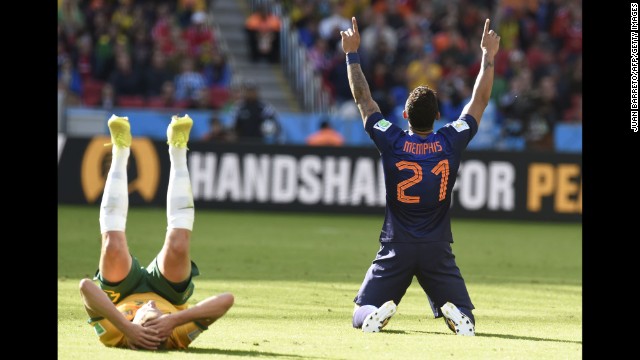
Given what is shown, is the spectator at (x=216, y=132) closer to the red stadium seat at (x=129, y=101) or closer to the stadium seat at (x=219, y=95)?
the red stadium seat at (x=129, y=101)

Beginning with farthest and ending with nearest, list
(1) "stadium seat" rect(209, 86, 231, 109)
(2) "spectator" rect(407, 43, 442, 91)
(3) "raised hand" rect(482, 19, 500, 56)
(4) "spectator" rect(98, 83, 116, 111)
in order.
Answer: (2) "spectator" rect(407, 43, 442, 91), (1) "stadium seat" rect(209, 86, 231, 109), (4) "spectator" rect(98, 83, 116, 111), (3) "raised hand" rect(482, 19, 500, 56)

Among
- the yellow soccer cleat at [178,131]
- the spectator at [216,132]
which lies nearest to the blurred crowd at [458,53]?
the spectator at [216,132]

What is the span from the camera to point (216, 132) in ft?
81.1

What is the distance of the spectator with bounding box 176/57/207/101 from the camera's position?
88.6 ft

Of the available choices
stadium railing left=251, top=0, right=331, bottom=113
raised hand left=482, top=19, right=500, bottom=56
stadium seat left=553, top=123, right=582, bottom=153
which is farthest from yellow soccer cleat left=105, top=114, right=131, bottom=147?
stadium railing left=251, top=0, right=331, bottom=113

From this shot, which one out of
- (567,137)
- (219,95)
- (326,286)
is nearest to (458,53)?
(567,137)

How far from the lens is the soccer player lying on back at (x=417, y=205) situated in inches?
390

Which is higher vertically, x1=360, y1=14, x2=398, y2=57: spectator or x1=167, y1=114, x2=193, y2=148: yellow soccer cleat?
x1=360, y1=14, x2=398, y2=57: spectator

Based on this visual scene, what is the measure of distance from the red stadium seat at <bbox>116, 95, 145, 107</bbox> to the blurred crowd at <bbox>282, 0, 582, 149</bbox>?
4.54 meters

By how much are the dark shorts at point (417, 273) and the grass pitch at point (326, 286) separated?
0.30m

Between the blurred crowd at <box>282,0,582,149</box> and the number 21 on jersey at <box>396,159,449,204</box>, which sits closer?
the number 21 on jersey at <box>396,159,449,204</box>

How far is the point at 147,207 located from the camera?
22875mm

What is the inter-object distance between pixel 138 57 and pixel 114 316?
783 inches

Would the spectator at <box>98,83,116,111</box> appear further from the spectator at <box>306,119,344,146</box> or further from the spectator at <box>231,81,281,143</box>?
the spectator at <box>306,119,344,146</box>
